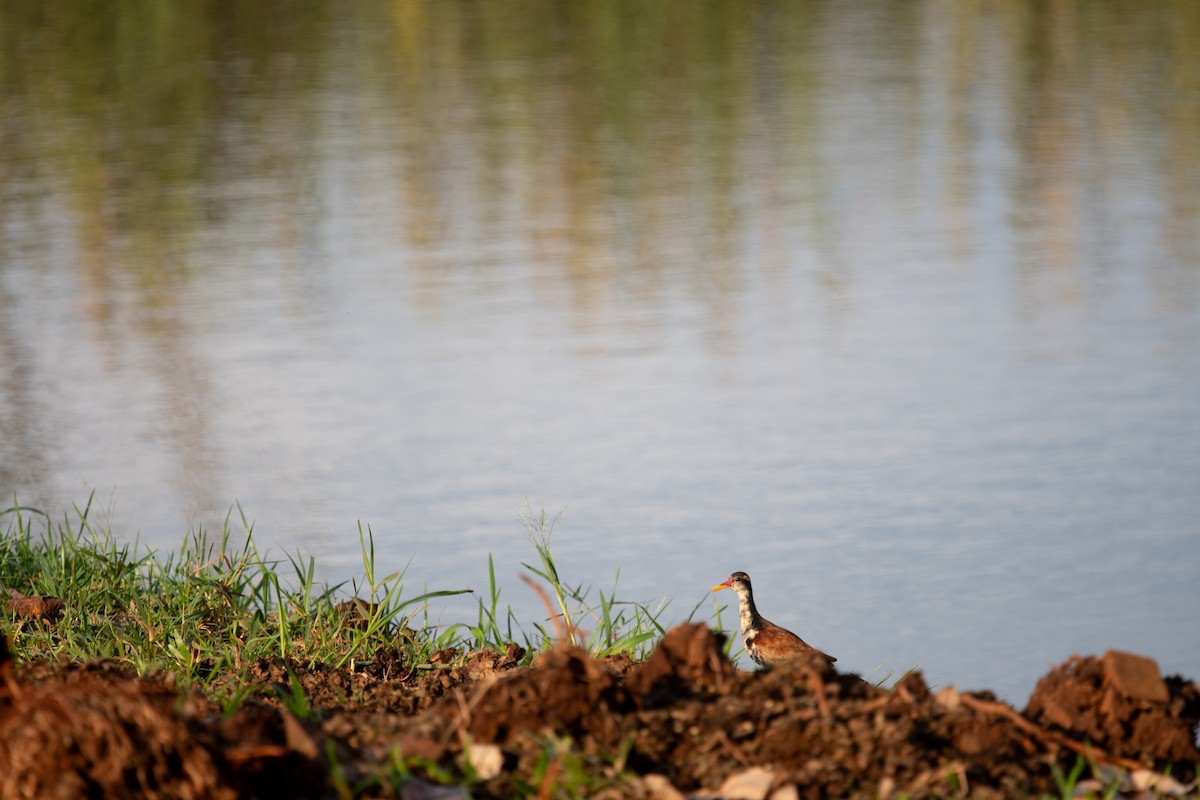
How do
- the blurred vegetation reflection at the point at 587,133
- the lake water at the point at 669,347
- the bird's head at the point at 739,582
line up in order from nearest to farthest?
the bird's head at the point at 739,582 → the lake water at the point at 669,347 → the blurred vegetation reflection at the point at 587,133

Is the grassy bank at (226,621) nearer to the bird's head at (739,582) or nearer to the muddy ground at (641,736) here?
the bird's head at (739,582)

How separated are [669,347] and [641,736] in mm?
6563

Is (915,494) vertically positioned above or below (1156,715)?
below

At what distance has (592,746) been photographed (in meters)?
3.60

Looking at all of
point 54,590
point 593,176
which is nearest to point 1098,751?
point 54,590

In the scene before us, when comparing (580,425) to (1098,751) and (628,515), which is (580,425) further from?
(1098,751)

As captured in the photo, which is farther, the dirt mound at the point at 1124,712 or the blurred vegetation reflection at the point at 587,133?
the blurred vegetation reflection at the point at 587,133

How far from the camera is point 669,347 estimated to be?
10141 millimetres

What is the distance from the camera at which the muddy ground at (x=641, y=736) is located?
3.21 meters

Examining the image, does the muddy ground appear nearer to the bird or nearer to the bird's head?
the bird

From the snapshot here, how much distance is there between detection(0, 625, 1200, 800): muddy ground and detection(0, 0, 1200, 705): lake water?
84.9 inches

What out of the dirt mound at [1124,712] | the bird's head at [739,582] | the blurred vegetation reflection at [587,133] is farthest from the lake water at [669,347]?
the dirt mound at [1124,712]

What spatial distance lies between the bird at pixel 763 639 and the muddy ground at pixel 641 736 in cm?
149

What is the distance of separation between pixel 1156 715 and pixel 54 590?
12.2ft
